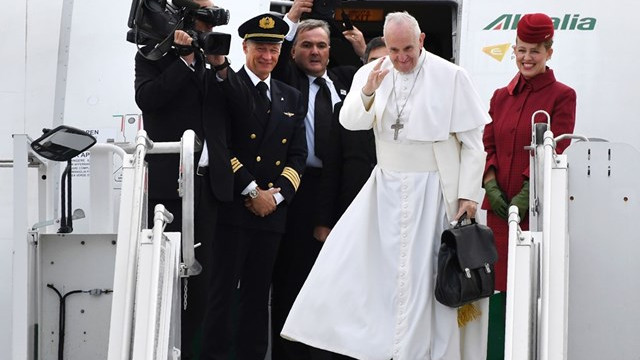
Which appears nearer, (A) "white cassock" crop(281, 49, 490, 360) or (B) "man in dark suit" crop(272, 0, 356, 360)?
(A) "white cassock" crop(281, 49, 490, 360)

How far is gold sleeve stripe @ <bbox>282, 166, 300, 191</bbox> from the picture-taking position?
23.1 feet

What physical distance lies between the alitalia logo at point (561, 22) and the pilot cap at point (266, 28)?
1.78 meters

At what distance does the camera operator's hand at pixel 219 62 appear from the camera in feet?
21.4

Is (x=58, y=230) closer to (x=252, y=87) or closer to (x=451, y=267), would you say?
(x=252, y=87)

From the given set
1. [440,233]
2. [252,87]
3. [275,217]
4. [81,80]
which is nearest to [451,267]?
[440,233]

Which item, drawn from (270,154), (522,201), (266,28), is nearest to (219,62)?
(266,28)

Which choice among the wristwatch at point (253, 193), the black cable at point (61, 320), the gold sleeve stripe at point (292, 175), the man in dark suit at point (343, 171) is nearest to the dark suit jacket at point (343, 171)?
the man in dark suit at point (343, 171)

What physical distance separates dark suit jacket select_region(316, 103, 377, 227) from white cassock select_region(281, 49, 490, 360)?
72 centimetres

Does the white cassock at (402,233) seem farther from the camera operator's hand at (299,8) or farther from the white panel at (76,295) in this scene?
the camera operator's hand at (299,8)

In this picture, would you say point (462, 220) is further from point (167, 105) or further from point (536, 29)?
point (167, 105)

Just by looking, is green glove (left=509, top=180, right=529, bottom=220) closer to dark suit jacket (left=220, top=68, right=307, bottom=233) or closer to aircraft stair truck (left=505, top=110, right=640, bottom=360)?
aircraft stair truck (left=505, top=110, right=640, bottom=360)

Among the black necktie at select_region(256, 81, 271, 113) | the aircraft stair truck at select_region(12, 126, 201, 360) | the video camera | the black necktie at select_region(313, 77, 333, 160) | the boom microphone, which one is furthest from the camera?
the black necktie at select_region(313, 77, 333, 160)

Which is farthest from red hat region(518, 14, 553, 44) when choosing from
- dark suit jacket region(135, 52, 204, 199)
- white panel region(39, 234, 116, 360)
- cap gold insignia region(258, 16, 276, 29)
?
white panel region(39, 234, 116, 360)

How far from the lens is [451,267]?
587 centimetres
